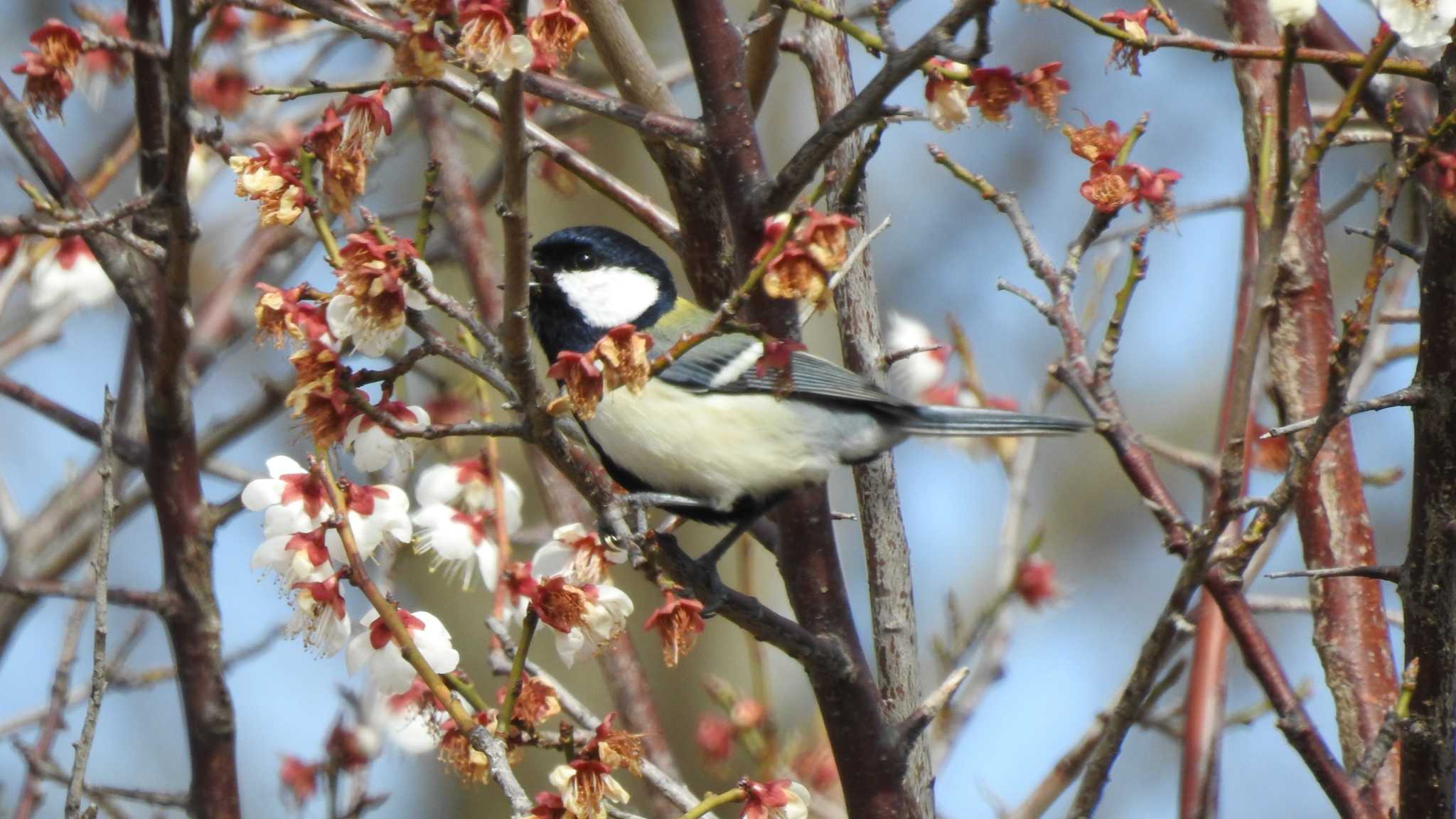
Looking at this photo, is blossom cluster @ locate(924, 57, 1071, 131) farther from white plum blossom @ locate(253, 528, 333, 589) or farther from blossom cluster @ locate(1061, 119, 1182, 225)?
white plum blossom @ locate(253, 528, 333, 589)

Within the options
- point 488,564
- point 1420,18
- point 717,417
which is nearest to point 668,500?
point 717,417

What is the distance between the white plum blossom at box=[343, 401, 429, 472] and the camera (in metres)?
1.69

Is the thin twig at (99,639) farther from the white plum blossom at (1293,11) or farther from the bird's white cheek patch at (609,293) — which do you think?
the white plum blossom at (1293,11)

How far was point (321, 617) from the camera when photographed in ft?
5.94

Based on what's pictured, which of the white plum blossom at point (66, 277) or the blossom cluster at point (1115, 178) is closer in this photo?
the blossom cluster at point (1115, 178)

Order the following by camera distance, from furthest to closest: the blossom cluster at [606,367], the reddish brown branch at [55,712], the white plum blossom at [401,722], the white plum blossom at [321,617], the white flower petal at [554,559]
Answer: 1. the reddish brown branch at [55,712]
2. the white plum blossom at [401,722]
3. the white flower petal at [554,559]
4. the white plum blossom at [321,617]
5. the blossom cluster at [606,367]

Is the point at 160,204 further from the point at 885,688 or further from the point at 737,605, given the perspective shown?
the point at 885,688

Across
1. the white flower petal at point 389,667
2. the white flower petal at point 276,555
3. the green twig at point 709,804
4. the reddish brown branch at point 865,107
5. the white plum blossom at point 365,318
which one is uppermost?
the reddish brown branch at point 865,107

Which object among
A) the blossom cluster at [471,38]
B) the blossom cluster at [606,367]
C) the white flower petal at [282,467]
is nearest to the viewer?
the blossom cluster at [471,38]

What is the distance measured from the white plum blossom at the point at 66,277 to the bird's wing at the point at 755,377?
149 cm

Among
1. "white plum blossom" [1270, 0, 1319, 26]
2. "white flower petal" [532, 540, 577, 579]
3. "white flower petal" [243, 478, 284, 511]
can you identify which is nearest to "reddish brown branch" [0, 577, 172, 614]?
"white flower petal" [243, 478, 284, 511]

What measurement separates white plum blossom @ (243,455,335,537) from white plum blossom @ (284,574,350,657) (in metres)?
0.08

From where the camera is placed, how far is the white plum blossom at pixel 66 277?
125 inches

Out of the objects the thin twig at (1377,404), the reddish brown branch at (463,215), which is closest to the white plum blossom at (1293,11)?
the thin twig at (1377,404)
